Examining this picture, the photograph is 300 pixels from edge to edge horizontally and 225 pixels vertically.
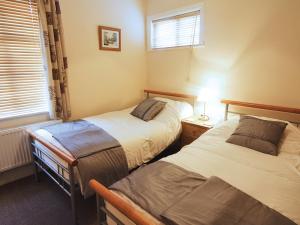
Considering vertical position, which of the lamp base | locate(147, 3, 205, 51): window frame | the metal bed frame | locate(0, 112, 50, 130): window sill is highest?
locate(147, 3, 205, 51): window frame

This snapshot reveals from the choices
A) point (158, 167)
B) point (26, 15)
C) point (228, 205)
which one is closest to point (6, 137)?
point (26, 15)

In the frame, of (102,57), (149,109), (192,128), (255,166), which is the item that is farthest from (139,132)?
(102,57)

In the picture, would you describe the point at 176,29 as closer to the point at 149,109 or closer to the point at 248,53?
the point at 248,53

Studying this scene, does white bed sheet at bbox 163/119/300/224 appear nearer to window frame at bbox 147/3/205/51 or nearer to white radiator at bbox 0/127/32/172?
window frame at bbox 147/3/205/51

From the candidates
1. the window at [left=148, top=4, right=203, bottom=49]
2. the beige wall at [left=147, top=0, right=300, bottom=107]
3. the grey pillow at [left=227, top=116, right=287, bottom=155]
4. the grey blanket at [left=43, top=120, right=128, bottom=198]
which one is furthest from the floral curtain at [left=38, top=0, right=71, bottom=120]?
the grey pillow at [left=227, top=116, right=287, bottom=155]

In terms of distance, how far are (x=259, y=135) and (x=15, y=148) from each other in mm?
2762

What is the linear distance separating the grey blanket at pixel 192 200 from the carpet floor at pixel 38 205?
96cm

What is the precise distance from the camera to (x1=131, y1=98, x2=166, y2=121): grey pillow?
299 cm

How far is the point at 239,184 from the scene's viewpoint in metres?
1.40

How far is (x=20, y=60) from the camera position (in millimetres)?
2510

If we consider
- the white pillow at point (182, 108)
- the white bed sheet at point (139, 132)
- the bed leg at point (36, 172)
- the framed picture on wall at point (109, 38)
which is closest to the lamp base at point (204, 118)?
the white pillow at point (182, 108)

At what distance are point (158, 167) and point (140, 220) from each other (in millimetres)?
616

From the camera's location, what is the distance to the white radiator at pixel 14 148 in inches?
94.6

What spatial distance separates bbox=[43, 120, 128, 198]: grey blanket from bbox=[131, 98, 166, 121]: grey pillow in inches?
31.3
